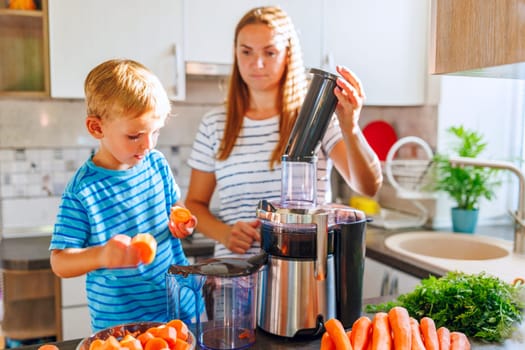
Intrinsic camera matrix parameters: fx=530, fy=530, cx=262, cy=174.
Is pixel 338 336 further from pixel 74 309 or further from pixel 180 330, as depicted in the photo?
pixel 74 309

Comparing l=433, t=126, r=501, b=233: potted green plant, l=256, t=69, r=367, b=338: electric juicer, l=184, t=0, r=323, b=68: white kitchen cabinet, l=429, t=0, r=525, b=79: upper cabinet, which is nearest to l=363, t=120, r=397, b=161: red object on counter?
l=433, t=126, r=501, b=233: potted green plant

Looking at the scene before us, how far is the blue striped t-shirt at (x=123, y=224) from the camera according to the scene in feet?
3.08

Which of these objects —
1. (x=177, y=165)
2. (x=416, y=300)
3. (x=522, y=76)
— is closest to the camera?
(x=522, y=76)

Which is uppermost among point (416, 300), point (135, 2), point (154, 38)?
point (135, 2)

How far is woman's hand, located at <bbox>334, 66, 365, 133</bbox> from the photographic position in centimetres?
101

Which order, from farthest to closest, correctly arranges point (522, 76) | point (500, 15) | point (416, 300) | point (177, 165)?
point (177, 165)
point (416, 300)
point (522, 76)
point (500, 15)

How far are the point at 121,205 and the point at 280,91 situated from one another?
546 millimetres

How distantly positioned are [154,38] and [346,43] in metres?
0.80

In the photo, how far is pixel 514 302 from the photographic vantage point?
99 centimetres

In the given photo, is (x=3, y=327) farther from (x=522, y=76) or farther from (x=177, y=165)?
(x=522, y=76)

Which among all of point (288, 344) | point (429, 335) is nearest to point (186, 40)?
point (288, 344)

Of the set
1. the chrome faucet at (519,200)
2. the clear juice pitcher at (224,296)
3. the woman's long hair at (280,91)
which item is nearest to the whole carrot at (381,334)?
the clear juice pitcher at (224,296)

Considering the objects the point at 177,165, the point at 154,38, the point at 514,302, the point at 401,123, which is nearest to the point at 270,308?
the point at 514,302

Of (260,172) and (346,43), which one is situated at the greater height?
(346,43)
